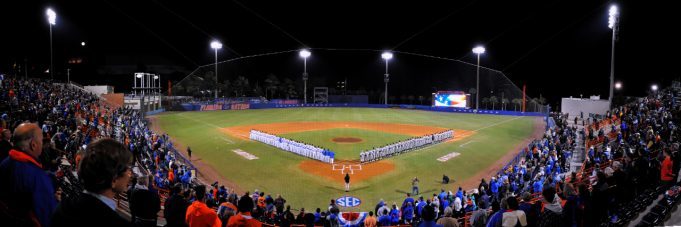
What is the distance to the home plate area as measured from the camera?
78.5 feet

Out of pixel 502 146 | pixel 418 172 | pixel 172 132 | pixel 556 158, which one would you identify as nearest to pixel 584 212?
pixel 556 158

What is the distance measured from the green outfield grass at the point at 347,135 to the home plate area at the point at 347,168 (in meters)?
2.15

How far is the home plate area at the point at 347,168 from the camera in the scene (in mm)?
23925

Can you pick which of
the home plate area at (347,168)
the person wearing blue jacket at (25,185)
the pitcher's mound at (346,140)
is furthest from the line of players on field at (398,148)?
the person wearing blue jacket at (25,185)

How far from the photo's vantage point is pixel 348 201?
Result: 1856cm

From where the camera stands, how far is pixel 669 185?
958 centimetres

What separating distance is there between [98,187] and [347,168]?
74.1 ft

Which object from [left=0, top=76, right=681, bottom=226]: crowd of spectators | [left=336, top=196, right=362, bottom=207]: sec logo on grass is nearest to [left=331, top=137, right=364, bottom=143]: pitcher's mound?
[left=0, top=76, right=681, bottom=226]: crowd of spectators

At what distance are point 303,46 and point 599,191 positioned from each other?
217 feet

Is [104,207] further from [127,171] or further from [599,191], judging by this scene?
[599,191]

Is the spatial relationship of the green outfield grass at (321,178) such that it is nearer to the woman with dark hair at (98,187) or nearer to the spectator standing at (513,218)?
the spectator standing at (513,218)

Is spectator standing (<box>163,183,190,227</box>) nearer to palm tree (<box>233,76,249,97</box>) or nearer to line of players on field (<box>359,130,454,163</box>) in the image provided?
line of players on field (<box>359,130,454,163</box>)

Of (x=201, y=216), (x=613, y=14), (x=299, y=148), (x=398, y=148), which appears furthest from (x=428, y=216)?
(x=613, y=14)

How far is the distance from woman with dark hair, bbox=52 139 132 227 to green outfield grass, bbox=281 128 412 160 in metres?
25.4
